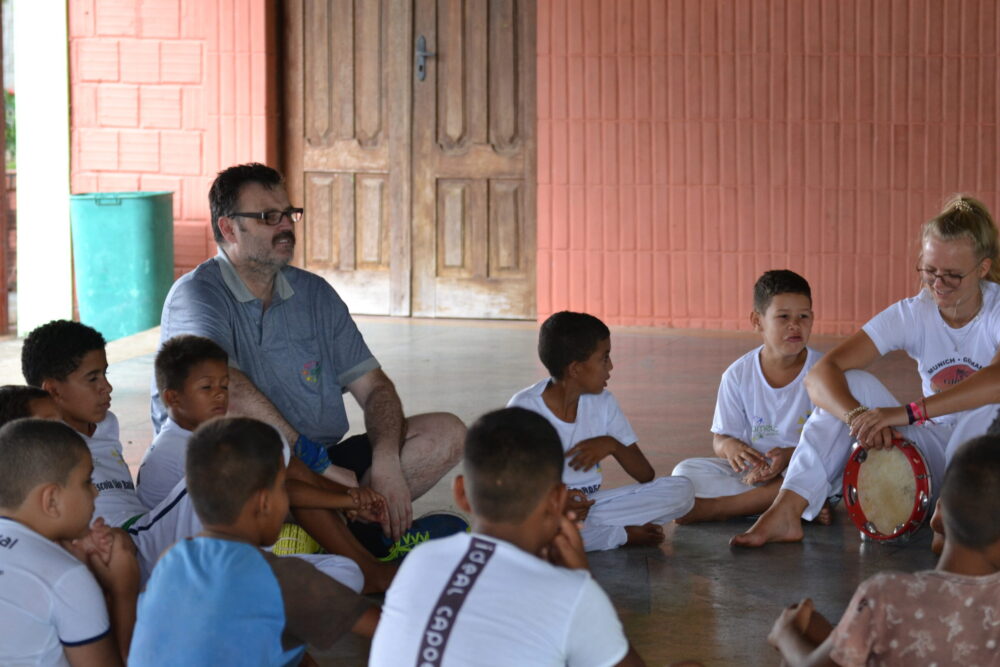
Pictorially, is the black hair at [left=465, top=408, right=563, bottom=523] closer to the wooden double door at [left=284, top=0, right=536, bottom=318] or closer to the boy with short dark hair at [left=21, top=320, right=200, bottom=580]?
the boy with short dark hair at [left=21, top=320, right=200, bottom=580]

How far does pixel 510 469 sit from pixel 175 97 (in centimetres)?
736

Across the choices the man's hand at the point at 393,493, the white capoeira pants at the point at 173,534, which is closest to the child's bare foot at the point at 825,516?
the man's hand at the point at 393,493

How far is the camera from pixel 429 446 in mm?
3783

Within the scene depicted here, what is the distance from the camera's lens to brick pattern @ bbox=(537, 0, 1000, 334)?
7.91 metres

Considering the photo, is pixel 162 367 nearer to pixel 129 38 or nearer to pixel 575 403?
pixel 575 403

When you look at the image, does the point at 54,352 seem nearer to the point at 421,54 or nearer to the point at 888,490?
the point at 888,490

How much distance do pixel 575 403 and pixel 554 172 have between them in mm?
4794

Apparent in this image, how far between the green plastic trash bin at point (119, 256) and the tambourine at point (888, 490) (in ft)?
17.4

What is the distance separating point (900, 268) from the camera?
8016mm

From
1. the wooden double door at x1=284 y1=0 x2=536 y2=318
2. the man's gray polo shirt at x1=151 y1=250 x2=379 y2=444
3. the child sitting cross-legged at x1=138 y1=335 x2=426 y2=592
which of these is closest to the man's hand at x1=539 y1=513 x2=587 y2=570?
the child sitting cross-legged at x1=138 y1=335 x2=426 y2=592

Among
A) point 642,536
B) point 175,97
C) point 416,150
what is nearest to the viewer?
point 642,536

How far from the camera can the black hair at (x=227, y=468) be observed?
2.28 m

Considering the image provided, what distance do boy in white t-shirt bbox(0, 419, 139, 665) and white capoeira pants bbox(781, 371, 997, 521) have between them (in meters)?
2.00

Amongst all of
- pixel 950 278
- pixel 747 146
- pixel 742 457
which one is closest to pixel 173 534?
pixel 742 457
